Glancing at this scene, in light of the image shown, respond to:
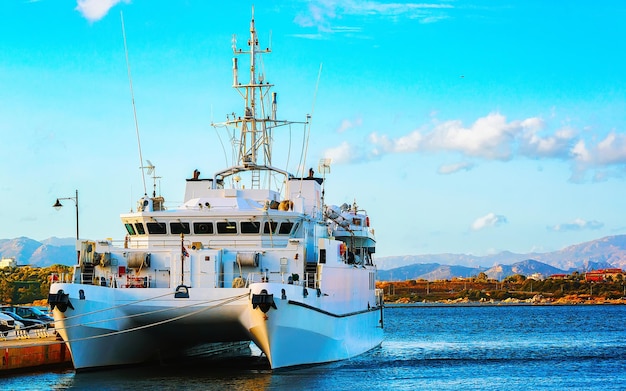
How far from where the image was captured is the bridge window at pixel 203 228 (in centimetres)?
3077

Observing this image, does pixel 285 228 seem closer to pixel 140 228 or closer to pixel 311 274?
pixel 311 274

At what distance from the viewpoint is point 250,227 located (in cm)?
3061

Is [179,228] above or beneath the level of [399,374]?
above

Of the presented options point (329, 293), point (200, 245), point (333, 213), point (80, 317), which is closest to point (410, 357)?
point (333, 213)

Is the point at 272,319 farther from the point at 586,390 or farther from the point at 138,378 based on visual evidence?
the point at 586,390

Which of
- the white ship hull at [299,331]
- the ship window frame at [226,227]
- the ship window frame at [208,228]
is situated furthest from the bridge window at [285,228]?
the white ship hull at [299,331]

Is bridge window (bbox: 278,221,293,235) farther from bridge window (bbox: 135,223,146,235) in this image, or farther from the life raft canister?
bridge window (bbox: 135,223,146,235)

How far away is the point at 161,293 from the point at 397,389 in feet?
25.7

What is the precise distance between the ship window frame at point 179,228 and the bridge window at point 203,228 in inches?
9.0

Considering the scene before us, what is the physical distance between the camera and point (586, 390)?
29.6 metres

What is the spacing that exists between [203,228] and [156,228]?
160 cm

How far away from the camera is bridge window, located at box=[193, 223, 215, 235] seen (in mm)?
30766

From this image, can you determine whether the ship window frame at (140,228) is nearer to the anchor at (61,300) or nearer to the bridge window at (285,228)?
the bridge window at (285,228)

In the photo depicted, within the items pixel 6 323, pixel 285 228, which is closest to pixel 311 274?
pixel 285 228
